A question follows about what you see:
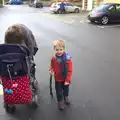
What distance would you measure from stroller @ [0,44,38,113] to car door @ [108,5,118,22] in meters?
14.1

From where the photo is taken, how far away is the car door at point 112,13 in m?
17.1

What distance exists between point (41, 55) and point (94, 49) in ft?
6.92

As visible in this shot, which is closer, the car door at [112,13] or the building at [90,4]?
the car door at [112,13]

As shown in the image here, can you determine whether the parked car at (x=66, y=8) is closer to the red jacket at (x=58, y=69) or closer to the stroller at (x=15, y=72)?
the red jacket at (x=58, y=69)

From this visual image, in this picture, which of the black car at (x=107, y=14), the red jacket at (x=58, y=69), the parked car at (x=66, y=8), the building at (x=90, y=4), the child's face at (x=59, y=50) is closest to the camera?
the child's face at (x=59, y=50)

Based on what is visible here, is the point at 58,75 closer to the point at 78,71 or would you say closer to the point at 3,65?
the point at 3,65

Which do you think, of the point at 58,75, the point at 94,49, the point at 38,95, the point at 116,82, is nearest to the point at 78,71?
the point at 116,82

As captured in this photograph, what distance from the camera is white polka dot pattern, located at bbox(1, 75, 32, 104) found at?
12.6ft

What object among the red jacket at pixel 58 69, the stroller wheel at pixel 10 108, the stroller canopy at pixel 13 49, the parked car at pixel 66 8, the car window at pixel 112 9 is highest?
the stroller canopy at pixel 13 49

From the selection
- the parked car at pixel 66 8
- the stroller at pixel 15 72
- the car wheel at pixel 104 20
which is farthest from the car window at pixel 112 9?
the stroller at pixel 15 72

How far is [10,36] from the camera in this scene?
4.04 metres

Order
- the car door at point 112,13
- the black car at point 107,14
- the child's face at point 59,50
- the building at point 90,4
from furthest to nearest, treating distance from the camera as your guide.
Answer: the building at point 90,4
the car door at point 112,13
the black car at point 107,14
the child's face at point 59,50

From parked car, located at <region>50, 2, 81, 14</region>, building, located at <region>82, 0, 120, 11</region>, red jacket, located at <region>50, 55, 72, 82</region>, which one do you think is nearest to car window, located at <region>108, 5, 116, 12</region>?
parked car, located at <region>50, 2, 81, 14</region>

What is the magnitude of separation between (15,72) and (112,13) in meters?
14.5
